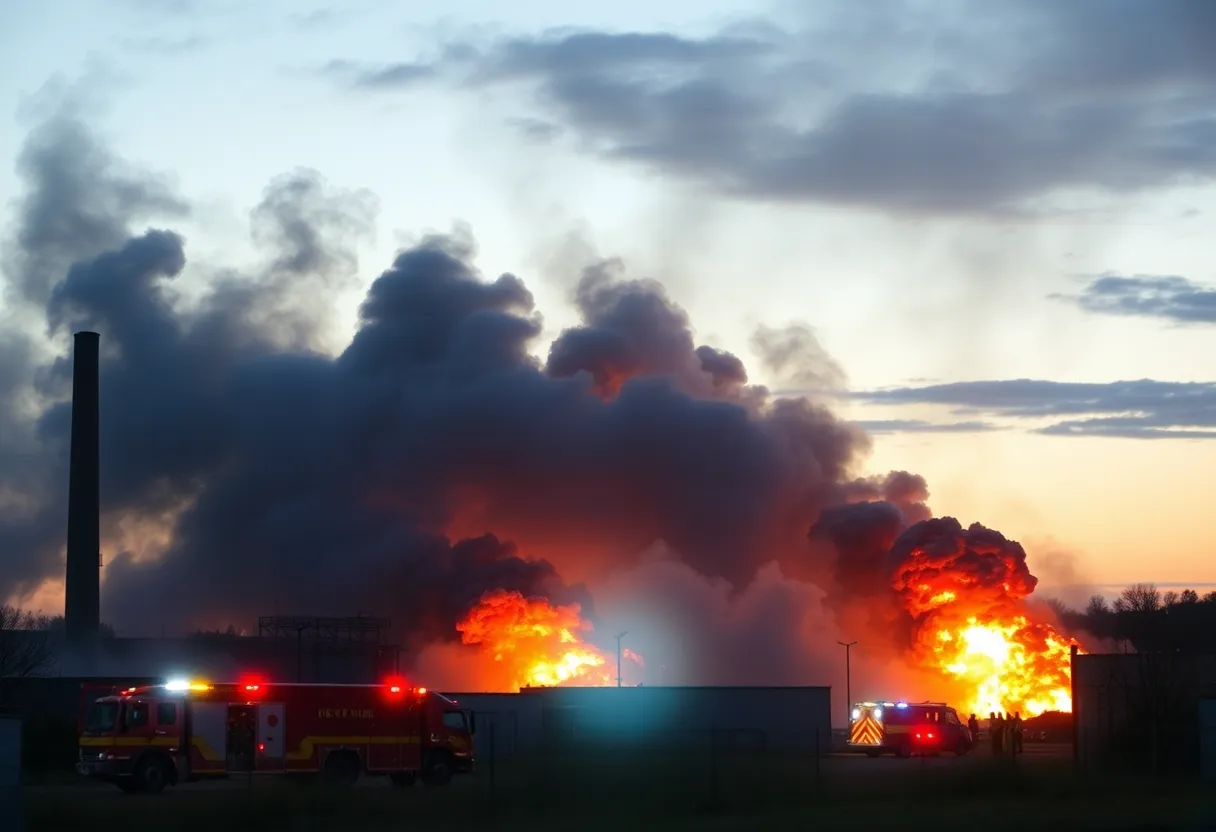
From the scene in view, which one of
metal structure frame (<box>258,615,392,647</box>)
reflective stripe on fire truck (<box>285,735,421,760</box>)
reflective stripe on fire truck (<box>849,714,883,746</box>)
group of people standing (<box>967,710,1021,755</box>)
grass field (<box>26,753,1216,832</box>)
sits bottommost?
reflective stripe on fire truck (<box>849,714,883,746</box>)

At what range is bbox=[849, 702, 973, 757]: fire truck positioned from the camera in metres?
68.3

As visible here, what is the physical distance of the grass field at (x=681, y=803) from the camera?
99.8 ft

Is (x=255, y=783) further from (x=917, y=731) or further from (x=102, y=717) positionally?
(x=917, y=731)

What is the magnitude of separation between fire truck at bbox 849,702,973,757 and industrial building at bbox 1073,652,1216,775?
243 inches

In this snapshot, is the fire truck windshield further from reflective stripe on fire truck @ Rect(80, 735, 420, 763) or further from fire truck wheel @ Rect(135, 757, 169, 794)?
fire truck wheel @ Rect(135, 757, 169, 794)

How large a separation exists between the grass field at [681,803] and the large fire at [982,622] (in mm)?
53661

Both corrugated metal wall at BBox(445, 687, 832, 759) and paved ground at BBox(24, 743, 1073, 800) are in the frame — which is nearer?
paved ground at BBox(24, 743, 1073, 800)

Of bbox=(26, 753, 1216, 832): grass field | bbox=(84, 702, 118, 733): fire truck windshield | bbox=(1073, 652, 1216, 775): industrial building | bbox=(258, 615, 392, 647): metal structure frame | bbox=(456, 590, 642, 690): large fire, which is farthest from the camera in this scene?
bbox=(456, 590, 642, 690): large fire

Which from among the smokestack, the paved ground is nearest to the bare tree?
the smokestack

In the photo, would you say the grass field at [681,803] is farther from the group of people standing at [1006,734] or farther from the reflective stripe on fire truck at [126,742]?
the group of people standing at [1006,734]

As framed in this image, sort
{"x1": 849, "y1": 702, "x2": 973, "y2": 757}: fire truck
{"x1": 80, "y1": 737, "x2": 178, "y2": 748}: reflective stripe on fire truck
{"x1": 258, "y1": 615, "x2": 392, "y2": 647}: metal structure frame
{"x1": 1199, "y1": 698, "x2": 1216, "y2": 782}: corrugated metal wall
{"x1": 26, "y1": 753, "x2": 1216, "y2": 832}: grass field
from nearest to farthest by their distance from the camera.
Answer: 1. {"x1": 26, "y1": 753, "x2": 1216, "y2": 832}: grass field
2. {"x1": 1199, "y1": 698, "x2": 1216, "y2": 782}: corrugated metal wall
3. {"x1": 80, "y1": 737, "x2": 178, "y2": 748}: reflective stripe on fire truck
4. {"x1": 849, "y1": 702, "x2": 973, "y2": 757}: fire truck
5. {"x1": 258, "y1": 615, "x2": 392, "y2": 647}: metal structure frame

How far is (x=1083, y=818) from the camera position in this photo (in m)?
30.7

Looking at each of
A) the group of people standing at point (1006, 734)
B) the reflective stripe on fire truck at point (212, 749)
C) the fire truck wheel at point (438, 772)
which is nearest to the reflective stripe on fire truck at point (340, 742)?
the reflective stripe on fire truck at point (212, 749)

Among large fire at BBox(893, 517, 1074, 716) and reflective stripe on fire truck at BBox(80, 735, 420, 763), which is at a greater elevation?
large fire at BBox(893, 517, 1074, 716)
